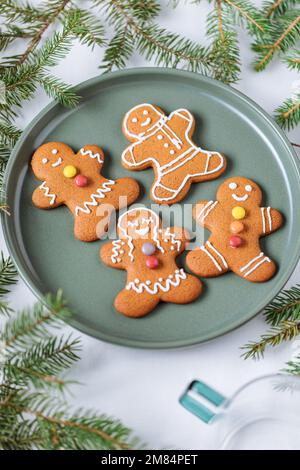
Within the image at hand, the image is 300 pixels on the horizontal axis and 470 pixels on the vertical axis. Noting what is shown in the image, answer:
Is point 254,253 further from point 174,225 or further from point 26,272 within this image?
point 26,272

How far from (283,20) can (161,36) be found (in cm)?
24

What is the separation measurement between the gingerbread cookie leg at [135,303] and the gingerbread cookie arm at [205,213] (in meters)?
0.17

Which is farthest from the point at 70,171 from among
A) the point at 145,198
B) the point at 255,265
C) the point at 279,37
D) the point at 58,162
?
the point at 279,37

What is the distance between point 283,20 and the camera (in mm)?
1094

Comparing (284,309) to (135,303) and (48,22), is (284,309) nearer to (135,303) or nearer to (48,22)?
(135,303)

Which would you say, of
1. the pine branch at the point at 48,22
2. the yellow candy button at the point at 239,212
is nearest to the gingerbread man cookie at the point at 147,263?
the yellow candy button at the point at 239,212

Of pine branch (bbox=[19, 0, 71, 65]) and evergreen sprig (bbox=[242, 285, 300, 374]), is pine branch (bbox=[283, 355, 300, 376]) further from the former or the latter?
pine branch (bbox=[19, 0, 71, 65])

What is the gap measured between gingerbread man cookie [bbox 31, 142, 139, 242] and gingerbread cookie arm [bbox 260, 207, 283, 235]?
239mm

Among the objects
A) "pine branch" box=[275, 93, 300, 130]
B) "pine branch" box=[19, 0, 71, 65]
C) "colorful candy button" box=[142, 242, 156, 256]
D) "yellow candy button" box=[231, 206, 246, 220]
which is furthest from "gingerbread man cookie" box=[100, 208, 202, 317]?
"pine branch" box=[19, 0, 71, 65]

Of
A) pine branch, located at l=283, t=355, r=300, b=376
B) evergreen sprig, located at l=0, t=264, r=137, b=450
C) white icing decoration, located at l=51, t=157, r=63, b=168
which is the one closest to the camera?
evergreen sprig, located at l=0, t=264, r=137, b=450

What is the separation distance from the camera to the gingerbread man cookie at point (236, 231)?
0.99m

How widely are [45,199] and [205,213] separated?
0.97 ft

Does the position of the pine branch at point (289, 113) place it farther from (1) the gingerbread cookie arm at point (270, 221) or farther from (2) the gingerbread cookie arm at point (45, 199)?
(2) the gingerbread cookie arm at point (45, 199)

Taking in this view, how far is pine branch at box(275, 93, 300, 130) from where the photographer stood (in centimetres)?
106
